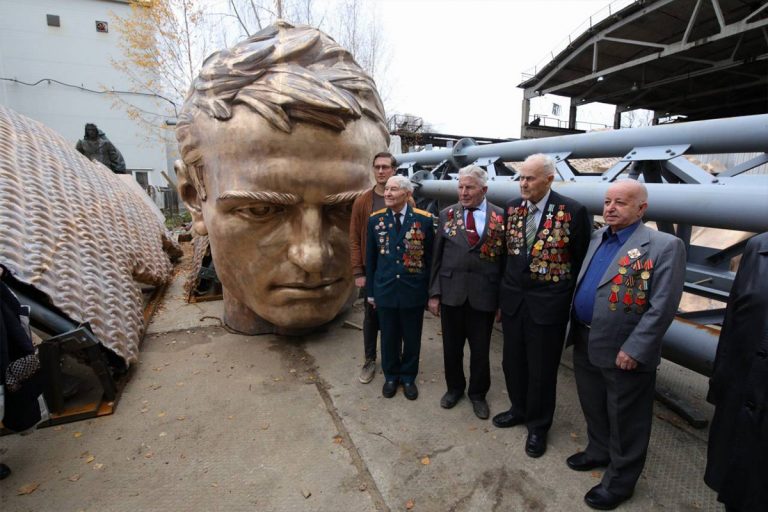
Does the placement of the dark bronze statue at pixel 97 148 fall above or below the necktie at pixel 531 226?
above

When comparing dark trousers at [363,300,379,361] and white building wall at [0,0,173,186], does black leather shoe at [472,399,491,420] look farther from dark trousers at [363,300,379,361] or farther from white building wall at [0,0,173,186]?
white building wall at [0,0,173,186]

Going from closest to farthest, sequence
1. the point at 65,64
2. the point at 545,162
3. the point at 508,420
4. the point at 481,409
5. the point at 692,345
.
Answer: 1. the point at 545,162
2. the point at 692,345
3. the point at 508,420
4. the point at 481,409
5. the point at 65,64

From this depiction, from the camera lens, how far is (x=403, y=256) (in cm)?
281

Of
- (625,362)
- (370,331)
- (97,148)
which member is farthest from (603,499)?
(97,148)

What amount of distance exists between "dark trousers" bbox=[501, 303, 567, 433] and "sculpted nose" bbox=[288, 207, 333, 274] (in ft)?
4.51

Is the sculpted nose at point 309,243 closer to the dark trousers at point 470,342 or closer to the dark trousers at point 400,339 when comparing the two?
the dark trousers at point 400,339

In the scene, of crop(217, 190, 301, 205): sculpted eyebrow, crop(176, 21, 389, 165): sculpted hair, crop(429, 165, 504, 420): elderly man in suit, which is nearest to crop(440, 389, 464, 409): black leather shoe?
crop(429, 165, 504, 420): elderly man in suit

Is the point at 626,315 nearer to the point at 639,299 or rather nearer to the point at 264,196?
the point at 639,299

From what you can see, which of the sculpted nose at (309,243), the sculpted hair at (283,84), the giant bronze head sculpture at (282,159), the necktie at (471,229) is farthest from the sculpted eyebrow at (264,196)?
the necktie at (471,229)

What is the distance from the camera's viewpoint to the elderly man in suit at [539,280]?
7.22 ft

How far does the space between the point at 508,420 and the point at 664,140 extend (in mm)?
2015

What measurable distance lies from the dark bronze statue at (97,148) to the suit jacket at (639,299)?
981cm

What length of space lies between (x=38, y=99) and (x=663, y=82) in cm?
2551

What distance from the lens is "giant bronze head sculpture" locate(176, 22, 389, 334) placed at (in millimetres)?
2936
